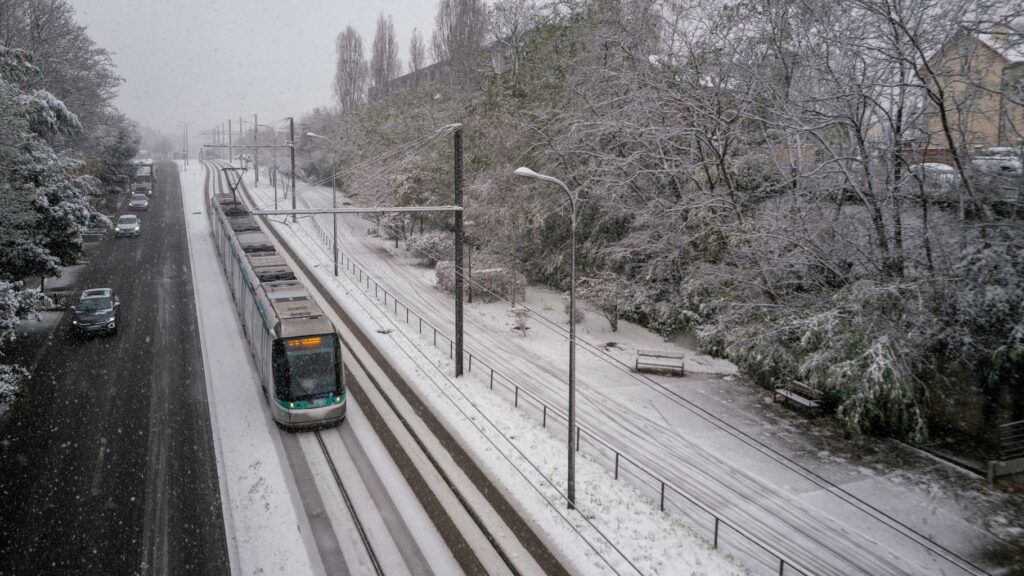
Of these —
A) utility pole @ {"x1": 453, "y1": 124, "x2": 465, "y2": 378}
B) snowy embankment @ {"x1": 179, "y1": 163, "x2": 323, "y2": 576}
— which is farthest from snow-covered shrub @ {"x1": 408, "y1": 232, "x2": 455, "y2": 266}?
utility pole @ {"x1": 453, "y1": 124, "x2": 465, "y2": 378}

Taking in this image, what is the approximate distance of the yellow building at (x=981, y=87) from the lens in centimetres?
1373

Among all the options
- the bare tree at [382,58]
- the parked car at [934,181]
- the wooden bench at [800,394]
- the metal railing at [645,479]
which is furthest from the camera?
the bare tree at [382,58]

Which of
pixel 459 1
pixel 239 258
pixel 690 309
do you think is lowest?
pixel 690 309

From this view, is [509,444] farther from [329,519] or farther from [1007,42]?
[1007,42]

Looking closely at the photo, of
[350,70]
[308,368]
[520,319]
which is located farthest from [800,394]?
[350,70]

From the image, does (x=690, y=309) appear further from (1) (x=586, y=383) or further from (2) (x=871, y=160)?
(2) (x=871, y=160)

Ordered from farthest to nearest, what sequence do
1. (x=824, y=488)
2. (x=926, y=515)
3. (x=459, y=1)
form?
1. (x=459, y=1)
2. (x=824, y=488)
3. (x=926, y=515)

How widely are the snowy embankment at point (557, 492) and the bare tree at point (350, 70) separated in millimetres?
48105

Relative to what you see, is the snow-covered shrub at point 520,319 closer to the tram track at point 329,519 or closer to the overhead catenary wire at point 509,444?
the overhead catenary wire at point 509,444

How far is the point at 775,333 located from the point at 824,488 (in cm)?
448

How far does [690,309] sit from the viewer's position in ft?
71.4

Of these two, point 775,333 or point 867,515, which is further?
point 775,333

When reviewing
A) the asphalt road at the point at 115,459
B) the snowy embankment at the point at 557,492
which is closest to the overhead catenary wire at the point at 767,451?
the snowy embankment at the point at 557,492

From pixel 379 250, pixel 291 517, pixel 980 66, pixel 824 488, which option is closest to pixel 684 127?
pixel 980 66
